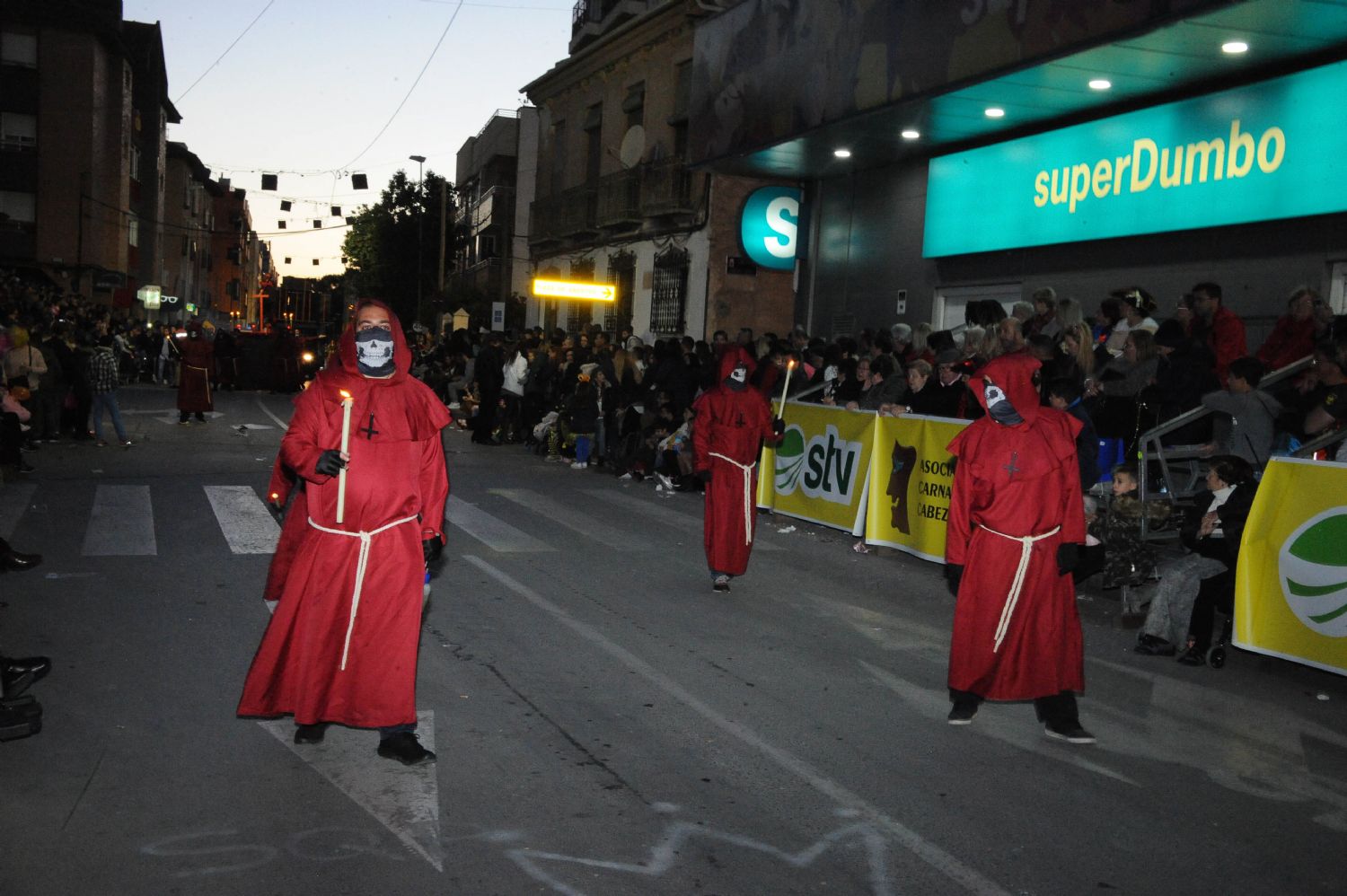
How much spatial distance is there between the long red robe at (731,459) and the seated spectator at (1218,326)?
437 cm

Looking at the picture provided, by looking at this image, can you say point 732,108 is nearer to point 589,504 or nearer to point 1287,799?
point 589,504

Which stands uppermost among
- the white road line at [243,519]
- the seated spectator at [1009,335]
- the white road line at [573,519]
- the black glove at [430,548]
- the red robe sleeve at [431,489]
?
the seated spectator at [1009,335]

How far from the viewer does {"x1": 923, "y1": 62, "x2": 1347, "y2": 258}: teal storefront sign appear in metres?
13.0

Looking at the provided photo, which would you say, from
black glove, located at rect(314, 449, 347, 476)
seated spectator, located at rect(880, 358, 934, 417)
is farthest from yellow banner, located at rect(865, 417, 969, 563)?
black glove, located at rect(314, 449, 347, 476)

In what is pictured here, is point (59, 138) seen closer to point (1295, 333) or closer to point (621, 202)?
point (621, 202)

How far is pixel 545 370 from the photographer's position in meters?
22.6

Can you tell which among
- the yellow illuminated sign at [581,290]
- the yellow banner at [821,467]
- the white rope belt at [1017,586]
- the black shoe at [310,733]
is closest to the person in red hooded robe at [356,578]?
the black shoe at [310,733]

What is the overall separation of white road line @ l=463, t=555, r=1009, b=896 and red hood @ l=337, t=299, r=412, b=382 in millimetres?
2222

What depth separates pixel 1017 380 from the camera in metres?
6.41

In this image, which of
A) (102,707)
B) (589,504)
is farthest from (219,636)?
(589,504)

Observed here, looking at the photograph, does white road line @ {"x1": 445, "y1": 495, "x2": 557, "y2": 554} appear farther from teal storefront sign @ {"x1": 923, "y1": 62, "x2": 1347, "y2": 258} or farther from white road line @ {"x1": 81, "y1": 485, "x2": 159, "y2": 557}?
teal storefront sign @ {"x1": 923, "y1": 62, "x2": 1347, "y2": 258}

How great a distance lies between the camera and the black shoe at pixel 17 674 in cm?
581

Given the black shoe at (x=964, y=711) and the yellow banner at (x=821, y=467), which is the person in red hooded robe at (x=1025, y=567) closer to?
the black shoe at (x=964, y=711)

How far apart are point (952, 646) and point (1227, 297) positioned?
9.54m
